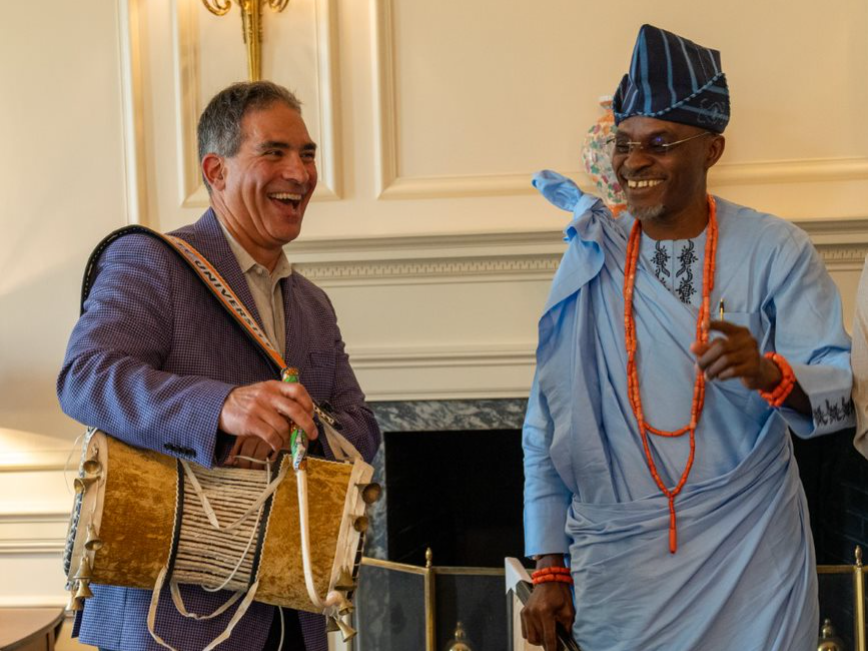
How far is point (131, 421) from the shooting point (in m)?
1.34

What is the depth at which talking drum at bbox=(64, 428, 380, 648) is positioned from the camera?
135 centimetres

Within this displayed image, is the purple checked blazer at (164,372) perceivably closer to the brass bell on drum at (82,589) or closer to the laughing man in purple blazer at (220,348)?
the laughing man in purple blazer at (220,348)

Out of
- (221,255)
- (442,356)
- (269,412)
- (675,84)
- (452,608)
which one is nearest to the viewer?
(269,412)

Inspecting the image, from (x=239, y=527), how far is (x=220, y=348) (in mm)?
280

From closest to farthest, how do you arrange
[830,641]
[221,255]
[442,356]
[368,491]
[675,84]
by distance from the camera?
1. [368,491]
2. [221,255]
3. [675,84]
4. [830,641]
5. [442,356]

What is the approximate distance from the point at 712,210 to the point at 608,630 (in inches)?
27.6

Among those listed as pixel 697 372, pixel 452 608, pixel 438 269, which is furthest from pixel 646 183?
pixel 452 608

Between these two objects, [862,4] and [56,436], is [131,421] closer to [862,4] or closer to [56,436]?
[56,436]

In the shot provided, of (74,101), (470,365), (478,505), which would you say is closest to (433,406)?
(470,365)

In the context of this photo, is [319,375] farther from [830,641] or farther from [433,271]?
[830,641]

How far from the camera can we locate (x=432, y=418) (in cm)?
Result: 313

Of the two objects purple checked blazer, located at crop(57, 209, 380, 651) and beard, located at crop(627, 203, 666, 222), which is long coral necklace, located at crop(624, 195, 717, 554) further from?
purple checked blazer, located at crop(57, 209, 380, 651)

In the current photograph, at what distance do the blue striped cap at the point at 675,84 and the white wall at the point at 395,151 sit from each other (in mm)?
1226

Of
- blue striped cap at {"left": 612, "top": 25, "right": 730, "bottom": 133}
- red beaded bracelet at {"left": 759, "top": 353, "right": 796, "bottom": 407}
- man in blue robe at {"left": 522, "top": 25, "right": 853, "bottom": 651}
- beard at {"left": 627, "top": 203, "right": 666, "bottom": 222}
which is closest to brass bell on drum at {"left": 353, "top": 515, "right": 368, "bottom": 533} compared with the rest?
man in blue robe at {"left": 522, "top": 25, "right": 853, "bottom": 651}
